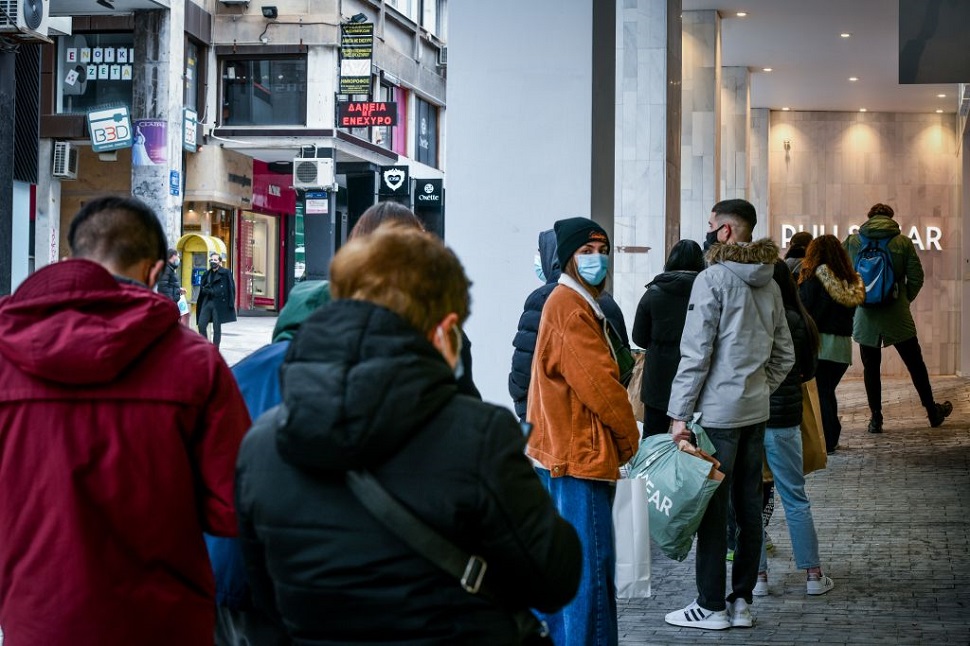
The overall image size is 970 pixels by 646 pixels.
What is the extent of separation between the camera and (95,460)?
2.75 metres

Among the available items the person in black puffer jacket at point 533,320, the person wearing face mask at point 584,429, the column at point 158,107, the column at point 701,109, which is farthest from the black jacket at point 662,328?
the column at point 158,107

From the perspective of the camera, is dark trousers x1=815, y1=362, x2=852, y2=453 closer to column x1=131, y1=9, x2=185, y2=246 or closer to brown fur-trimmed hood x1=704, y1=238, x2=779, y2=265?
brown fur-trimmed hood x1=704, y1=238, x2=779, y2=265

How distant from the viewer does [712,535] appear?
18.9 ft

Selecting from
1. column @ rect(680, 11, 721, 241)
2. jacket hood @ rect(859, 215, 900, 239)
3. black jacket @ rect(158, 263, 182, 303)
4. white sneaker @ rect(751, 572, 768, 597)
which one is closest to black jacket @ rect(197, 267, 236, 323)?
black jacket @ rect(158, 263, 182, 303)

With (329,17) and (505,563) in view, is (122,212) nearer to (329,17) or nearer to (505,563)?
(505,563)

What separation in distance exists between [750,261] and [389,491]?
3973 mm

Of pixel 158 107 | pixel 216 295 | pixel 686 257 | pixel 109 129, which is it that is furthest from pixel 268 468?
pixel 158 107

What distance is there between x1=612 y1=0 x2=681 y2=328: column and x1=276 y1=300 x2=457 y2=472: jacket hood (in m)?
10.6

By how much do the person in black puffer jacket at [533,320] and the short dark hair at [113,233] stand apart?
270 centimetres

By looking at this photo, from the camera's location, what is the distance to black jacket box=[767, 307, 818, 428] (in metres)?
6.43

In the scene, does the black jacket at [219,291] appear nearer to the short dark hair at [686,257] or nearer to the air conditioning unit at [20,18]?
the air conditioning unit at [20,18]

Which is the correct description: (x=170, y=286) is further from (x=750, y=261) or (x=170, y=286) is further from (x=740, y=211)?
(x=750, y=261)

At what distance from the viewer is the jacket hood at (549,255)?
5.76 m

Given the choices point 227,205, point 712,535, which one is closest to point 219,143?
point 227,205
